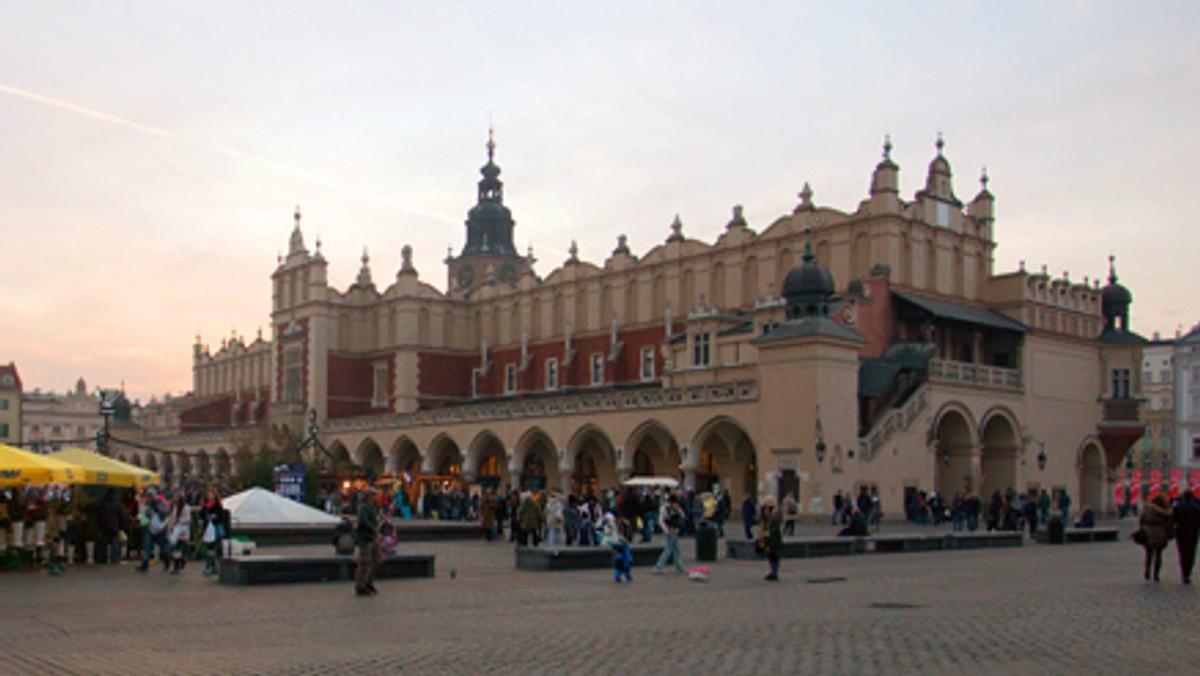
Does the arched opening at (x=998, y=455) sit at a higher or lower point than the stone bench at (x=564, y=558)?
higher

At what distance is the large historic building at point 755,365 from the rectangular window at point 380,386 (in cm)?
14

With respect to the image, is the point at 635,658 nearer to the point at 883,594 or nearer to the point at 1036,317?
the point at 883,594

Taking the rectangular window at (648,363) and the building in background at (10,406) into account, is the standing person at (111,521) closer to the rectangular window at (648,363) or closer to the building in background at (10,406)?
the rectangular window at (648,363)

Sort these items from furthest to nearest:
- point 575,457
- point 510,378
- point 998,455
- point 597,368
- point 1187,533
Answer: point 510,378
point 597,368
point 575,457
point 998,455
point 1187,533

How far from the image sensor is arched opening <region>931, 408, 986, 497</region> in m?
50.8

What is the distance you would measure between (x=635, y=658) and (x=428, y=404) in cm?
6245

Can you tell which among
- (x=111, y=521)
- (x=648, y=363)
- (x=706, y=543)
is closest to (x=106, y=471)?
(x=111, y=521)

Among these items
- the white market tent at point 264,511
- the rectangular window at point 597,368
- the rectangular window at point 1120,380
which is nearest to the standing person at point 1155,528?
the white market tent at point 264,511

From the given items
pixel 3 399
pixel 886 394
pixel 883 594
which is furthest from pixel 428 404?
pixel 3 399

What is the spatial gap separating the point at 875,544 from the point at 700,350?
25.8m

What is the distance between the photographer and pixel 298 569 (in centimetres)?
2092

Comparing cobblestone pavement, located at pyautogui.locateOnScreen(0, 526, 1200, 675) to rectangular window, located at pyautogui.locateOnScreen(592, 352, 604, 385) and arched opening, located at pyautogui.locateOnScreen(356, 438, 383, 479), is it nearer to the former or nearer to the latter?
rectangular window, located at pyautogui.locateOnScreen(592, 352, 604, 385)

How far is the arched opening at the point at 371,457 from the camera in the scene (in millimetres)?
70562

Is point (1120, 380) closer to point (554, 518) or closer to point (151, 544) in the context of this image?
point (554, 518)
